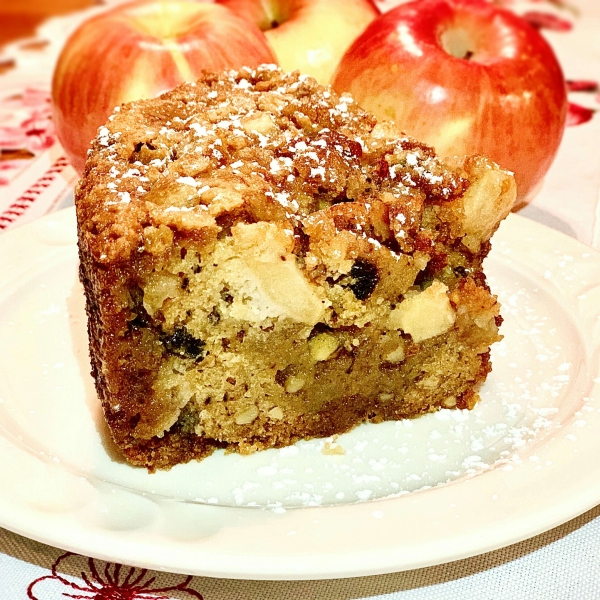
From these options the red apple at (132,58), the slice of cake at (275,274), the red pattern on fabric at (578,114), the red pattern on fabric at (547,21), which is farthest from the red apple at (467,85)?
the red pattern on fabric at (547,21)

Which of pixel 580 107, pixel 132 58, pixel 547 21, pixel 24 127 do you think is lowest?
pixel 547 21

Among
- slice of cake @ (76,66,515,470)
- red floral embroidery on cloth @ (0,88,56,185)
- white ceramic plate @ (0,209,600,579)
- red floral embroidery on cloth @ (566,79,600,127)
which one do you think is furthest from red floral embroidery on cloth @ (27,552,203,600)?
red floral embroidery on cloth @ (566,79,600,127)

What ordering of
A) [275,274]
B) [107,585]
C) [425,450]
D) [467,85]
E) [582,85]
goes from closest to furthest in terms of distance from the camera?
[107,585] < [275,274] < [425,450] < [467,85] < [582,85]

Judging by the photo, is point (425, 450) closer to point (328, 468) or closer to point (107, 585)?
point (328, 468)

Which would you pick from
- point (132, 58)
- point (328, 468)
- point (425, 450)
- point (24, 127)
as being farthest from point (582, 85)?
point (328, 468)

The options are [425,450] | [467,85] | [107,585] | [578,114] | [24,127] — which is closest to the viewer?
[107,585]

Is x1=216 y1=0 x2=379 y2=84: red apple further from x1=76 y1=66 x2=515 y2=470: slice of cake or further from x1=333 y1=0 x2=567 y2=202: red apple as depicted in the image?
x1=76 y1=66 x2=515 y2=470: slice of cake

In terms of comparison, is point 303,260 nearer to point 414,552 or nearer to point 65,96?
point 414,552
